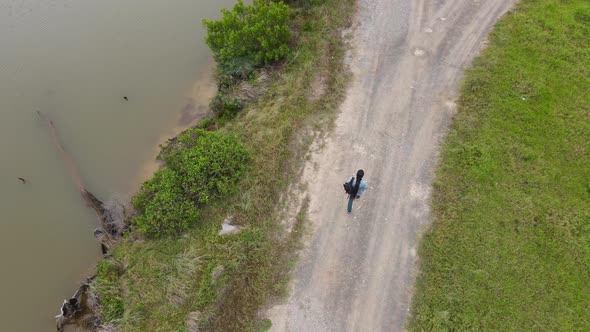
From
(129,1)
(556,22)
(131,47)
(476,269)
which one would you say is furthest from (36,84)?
(556,22)

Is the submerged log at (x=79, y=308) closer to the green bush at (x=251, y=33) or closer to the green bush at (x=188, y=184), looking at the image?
the green bush at (x=188, y=184)

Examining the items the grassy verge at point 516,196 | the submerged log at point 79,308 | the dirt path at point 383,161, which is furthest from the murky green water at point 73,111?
the grassy verge at point 516,196

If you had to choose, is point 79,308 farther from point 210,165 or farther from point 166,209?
point 210,165

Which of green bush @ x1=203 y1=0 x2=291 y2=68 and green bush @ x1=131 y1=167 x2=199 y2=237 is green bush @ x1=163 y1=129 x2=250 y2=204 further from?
green bush @ x1=203 y1=0 x2=291 y2=68

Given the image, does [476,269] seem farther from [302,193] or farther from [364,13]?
[364,13]

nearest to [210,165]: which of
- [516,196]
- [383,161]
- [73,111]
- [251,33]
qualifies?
[251,33]
